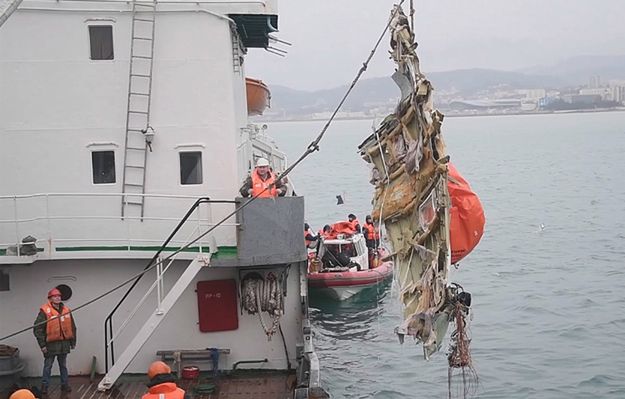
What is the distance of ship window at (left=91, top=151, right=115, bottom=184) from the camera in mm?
13695

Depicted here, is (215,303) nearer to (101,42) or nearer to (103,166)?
(103,166)

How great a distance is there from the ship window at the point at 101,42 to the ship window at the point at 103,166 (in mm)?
1485

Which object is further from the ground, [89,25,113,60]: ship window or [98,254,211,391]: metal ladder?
[89,25,113,60]: ship window

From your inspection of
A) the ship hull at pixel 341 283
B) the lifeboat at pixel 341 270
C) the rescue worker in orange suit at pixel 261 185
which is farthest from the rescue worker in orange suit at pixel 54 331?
the ship hull at pixel 341 283

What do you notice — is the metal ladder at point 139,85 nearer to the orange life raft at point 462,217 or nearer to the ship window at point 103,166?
the ship window at point 103,166

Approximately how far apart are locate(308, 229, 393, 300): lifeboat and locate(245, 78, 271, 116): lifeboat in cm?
719

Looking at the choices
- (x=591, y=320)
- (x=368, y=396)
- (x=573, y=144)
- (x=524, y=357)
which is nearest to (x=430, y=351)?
(x=368, y=396)

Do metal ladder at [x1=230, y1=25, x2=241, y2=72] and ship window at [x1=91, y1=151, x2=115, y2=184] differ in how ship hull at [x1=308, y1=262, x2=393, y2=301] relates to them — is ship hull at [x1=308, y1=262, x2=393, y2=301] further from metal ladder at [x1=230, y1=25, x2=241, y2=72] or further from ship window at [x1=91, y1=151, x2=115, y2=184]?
ship window at [x1=91, y1=151, x2=115, y2=184]

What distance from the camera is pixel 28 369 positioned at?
44.6ft

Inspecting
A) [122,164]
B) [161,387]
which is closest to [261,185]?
[122,164]

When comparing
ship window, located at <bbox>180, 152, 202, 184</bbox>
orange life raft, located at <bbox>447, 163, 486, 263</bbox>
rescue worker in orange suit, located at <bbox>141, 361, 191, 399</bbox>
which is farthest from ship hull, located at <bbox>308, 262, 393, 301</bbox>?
rescue worker in orange suit, located at <bbox>141, 361, 191, 399</bbox>

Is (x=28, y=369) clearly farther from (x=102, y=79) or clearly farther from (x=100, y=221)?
(x=102, y=79)

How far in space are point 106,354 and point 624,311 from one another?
67.8ft

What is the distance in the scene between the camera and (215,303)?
44.5ft
